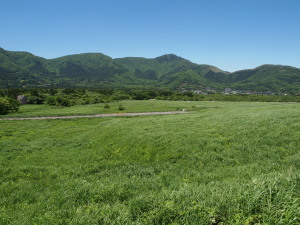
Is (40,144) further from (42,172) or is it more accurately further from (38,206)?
(38,206)

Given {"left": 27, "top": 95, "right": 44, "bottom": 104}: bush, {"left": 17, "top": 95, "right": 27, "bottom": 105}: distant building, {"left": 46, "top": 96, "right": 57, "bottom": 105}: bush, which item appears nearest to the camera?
{"left": 46, "top": 96, "right": 57, "bottom": 105}: bush

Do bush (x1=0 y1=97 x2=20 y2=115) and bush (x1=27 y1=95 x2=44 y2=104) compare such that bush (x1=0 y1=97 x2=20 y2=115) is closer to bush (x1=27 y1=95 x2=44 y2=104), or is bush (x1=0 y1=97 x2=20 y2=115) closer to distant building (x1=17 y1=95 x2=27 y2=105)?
distant building (x1=17 y1=95 x2=27 y2=105)

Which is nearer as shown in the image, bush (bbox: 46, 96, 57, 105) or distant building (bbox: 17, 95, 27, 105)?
bush (bbox: 46, 96, 57, 105)

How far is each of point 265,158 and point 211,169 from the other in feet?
12.7

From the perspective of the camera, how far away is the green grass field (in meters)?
4.82

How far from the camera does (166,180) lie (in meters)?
9.23

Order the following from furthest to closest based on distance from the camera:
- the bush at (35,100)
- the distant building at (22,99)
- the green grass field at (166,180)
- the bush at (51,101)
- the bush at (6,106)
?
1. the bush at (35,100)
2. the distant building at (22,99)
3. the bush at (51,101)
4. the bush at (6,106)
5. the green grass field at (166,180)

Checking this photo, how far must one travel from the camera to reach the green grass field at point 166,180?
4.82 metres

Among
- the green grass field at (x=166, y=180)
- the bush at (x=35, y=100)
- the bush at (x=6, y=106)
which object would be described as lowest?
the green grass field at (x=166, y=180)

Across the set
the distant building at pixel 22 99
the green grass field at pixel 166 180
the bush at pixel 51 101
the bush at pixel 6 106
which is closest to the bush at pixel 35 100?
the distant building at pixel 22 99

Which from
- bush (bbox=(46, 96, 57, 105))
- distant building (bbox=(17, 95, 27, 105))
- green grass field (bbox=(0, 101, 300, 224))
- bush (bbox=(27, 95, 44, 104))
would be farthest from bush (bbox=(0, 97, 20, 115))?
green grass field (bbox=(0, 101, 300, 224))

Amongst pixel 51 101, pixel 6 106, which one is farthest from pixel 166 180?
pixel 51 101

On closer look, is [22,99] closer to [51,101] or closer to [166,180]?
[51,101]

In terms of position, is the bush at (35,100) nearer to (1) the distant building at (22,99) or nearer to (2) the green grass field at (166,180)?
(1) the distant building at (22,99)
